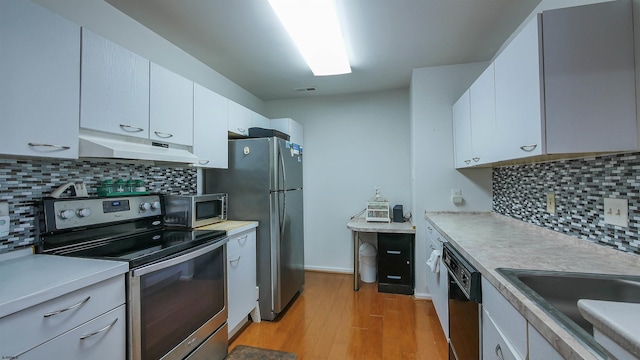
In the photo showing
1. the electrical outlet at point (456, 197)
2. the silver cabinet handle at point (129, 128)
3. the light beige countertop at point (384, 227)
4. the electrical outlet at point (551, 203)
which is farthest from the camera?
the light beige countertop at point (384, 227)

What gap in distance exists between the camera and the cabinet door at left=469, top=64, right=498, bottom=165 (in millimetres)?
1634

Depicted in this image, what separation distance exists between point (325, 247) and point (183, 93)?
8.36ft

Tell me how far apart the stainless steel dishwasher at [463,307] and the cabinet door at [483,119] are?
0.70 metres

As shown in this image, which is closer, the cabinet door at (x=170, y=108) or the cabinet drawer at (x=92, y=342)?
the cabinet drawer at (x=92, y=342)

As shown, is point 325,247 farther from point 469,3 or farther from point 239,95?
point 469,3

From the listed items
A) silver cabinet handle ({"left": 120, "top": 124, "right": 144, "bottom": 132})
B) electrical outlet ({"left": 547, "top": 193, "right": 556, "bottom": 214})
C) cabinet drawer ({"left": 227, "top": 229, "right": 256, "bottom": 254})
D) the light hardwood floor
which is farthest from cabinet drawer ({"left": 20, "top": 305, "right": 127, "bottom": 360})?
electrical outlet ({"left": 547, "top": 193, "right": 556, "bottom": 214})

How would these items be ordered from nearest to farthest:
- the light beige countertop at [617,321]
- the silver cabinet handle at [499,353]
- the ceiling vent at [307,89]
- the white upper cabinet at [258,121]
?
1. the light beige countertop at [617,321]
2. the silver cabinet handle at [499,353]
3. the white upper cabinet at [258,121]
4. the ceiling vent at [307,89]

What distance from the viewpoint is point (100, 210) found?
5.00 ft

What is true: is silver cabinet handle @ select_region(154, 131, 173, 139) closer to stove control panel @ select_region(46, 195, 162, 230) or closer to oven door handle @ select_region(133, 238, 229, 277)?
stove control panel @ select_region(46, 195, 162, 230)

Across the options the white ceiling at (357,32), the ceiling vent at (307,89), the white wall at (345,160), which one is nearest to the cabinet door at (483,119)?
the white ceiling at (357,32)

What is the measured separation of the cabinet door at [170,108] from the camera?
1.64 m

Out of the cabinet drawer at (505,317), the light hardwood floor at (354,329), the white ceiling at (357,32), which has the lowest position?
the light hardwood floor at (354,329)

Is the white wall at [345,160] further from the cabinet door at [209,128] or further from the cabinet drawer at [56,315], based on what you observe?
the cabinet drawer at [56,315]

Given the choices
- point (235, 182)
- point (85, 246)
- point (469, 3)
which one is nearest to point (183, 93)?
point (235, 182)
